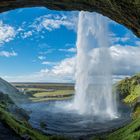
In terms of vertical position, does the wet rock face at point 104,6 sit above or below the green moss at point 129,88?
below

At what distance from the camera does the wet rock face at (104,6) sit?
2866cm

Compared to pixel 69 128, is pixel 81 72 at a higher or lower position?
higher

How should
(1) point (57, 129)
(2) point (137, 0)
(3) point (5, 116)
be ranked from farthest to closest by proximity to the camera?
1. (1) point (57, 129)
2. (3) point (5, 116)
3. (2) point (137, 0)

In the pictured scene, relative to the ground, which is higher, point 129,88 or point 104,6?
point 129,88

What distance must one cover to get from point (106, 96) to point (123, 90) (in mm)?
12802

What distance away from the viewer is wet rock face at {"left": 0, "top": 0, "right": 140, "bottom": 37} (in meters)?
28.7

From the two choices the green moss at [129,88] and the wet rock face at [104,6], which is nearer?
the wet rock face at [104,6]

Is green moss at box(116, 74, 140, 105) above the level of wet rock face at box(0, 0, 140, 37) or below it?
above

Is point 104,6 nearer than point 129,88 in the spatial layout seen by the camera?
Yes

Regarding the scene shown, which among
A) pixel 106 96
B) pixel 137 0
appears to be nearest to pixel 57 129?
pixel 137 0

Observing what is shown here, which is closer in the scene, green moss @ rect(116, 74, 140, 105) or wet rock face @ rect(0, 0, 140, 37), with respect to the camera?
wet rock face @ rect(0, 0, 140, 37)

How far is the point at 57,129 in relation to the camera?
5450cm

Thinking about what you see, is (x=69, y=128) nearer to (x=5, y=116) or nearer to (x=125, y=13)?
(x=5, y=116)

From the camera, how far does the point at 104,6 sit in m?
31.9
